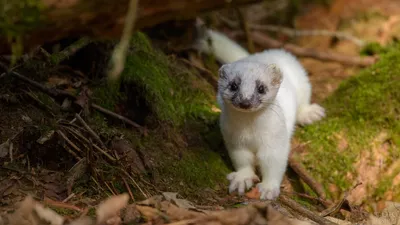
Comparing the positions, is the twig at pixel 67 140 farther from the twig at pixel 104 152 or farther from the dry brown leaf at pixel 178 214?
the dry brown leaf at pixel 178 214

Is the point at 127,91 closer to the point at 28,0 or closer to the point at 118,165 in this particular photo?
the point at 118,165

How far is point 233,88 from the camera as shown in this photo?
433cm

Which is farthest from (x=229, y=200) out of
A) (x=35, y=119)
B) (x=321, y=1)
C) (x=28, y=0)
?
(x=321, y=1)

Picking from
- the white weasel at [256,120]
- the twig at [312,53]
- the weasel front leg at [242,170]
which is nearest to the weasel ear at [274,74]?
the white weasel at [256,120]

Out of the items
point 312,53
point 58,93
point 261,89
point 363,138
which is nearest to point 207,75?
point 261,89

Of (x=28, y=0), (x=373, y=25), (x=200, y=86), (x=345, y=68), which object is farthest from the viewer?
(x=373, y=25)

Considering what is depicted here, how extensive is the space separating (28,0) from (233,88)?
2.07m

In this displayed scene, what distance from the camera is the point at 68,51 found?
4324 millimetres

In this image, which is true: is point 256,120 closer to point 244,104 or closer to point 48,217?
point 244,104

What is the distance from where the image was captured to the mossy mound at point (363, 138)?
16.4ft

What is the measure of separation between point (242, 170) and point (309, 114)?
3.88 ft

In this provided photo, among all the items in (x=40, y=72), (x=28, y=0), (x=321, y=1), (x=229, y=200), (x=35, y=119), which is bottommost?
(x=229, y=200)

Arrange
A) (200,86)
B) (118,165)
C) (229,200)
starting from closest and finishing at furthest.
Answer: (118,165)
(229,200)
(200,86)

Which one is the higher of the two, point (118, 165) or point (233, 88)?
point (233, 88)
